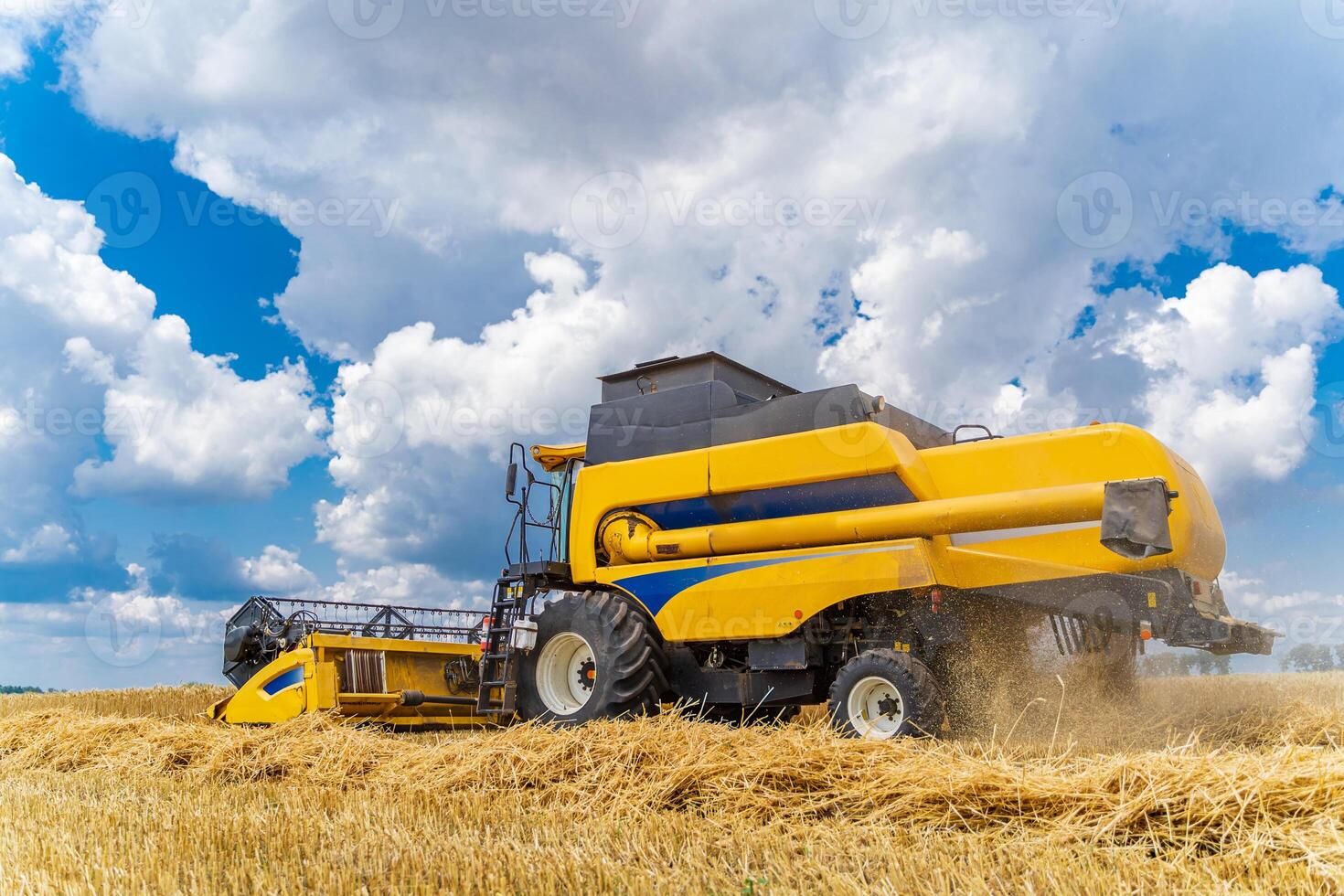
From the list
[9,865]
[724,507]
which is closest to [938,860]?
[9,865]

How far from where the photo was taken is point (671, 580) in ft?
→ 25.9

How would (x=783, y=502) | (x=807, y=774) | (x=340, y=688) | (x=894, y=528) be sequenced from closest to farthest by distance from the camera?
(x=807, y=774), (x=894, y=528), (x=783, y=502), (x=340, y=688)

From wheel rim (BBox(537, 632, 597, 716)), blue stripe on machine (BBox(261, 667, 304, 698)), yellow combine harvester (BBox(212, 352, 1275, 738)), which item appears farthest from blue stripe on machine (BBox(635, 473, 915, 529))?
blue stripe on machine (BBox(261, 667, 304, 698))

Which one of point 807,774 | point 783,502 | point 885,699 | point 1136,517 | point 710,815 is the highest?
point 783,502

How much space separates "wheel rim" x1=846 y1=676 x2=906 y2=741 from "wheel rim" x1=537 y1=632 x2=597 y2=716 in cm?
250

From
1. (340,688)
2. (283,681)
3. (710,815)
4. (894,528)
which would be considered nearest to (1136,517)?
(894,528)

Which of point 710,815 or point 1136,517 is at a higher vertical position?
point 1136,517

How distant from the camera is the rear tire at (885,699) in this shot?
20.5 ft

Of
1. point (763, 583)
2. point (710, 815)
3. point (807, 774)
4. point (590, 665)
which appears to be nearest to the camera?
point (710, 815)

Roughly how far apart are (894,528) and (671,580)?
1.87 m

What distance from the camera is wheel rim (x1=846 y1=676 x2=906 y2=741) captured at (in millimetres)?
6422

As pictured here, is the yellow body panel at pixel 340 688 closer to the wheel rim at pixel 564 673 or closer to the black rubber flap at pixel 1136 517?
the wheel rim at pixel 564 673

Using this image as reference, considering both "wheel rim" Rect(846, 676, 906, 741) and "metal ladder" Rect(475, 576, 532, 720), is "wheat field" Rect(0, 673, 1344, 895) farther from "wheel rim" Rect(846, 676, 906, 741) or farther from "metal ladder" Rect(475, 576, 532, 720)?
"metal ladder" Rect(475, 576, 532, 720)

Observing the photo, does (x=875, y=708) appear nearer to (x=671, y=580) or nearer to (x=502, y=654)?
(x=671, y=580)
